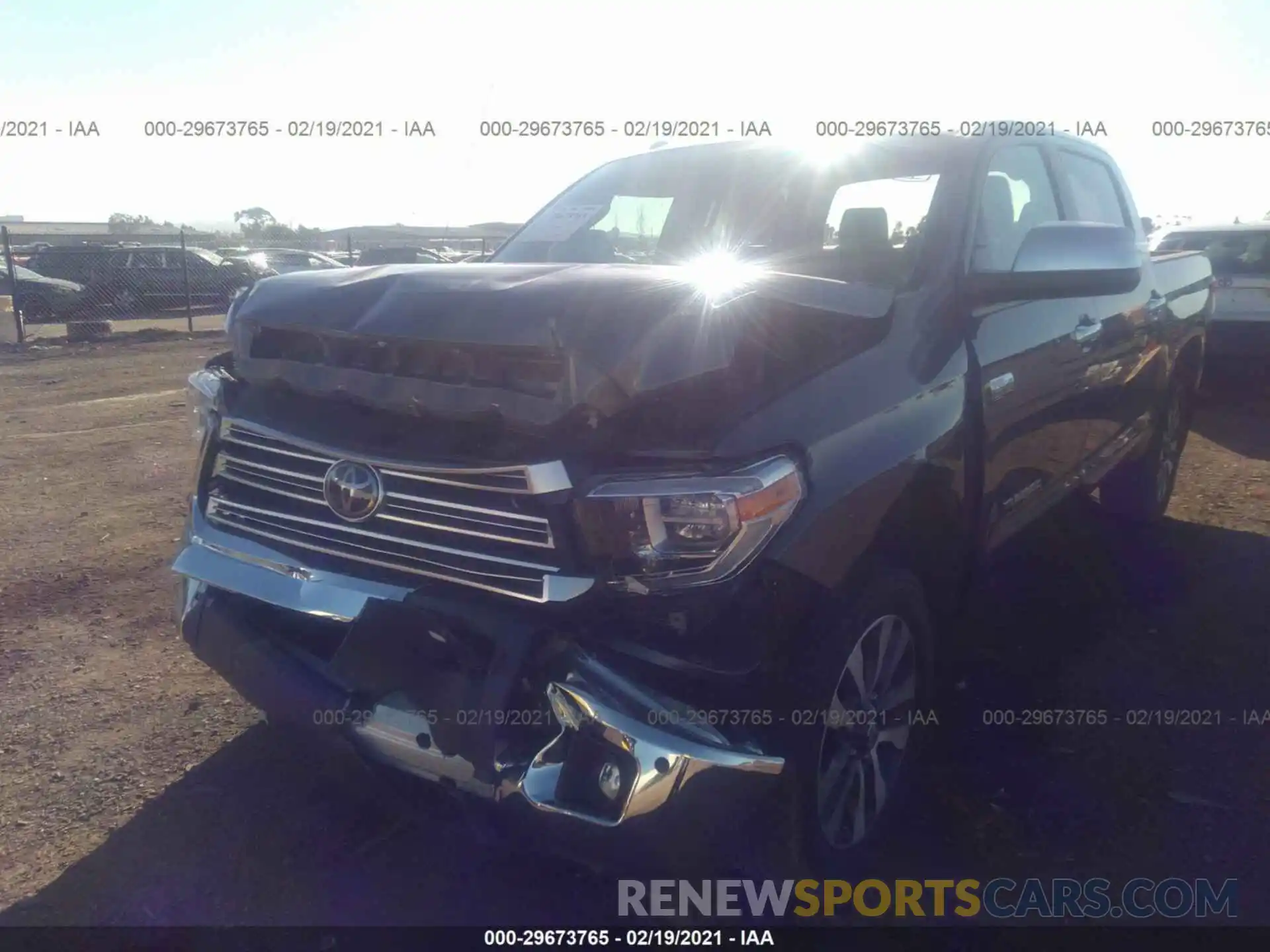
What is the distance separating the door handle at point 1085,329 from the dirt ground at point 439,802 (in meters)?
0.92

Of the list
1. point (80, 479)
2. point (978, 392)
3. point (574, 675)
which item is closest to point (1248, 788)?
point (978, 392)

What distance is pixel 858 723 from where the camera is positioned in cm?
265

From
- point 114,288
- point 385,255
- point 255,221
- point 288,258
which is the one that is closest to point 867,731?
point 114,288

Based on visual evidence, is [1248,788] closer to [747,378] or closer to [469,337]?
[747,378]

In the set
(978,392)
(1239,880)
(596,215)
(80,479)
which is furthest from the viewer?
(80,479)

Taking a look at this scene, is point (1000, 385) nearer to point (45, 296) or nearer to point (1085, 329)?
point (1085, 329)

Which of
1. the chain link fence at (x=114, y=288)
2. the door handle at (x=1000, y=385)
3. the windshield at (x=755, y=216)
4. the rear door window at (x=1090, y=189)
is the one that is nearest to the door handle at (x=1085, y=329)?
the rear door window at (x=1090, y=189)

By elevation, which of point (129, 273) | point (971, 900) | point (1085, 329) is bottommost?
point (971, 900)

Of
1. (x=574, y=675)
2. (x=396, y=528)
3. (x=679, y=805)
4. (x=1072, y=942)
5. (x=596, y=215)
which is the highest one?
(x=596, y=215)

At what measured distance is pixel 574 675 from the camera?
214cm

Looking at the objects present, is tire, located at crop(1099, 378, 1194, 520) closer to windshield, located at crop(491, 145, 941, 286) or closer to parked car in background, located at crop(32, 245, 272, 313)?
windshield, located at crop(491, 145, 941, 286)

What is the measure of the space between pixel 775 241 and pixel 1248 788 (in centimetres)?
228

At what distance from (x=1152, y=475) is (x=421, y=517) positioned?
4588 mm

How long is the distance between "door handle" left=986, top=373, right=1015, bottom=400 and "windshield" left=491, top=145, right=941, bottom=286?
Answer: 41 cm
